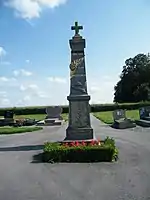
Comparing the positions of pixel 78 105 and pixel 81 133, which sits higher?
pixel 78 105

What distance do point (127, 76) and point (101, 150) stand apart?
83.9m

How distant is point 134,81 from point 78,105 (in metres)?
77.0

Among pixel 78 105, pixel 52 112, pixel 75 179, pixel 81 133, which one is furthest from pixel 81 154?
pixel 52 112

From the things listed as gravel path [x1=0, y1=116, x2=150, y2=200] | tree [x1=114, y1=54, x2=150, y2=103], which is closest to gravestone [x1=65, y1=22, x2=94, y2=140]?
gravel path [x1=0, y1=116, x2=150, y2=200]

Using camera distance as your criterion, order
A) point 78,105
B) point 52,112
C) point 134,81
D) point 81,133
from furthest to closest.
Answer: point 134,81, point 52,112, point 78,105, point 81,133

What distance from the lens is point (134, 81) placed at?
300ft

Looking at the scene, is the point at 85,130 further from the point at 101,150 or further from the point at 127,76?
the point at 127,76

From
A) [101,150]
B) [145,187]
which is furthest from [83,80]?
[145,187]

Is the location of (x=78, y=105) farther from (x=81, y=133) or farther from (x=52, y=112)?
(x=52, y=112)

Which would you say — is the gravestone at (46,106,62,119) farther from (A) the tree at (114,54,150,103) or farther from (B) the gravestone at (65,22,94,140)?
(A) the tree at (114,54,150,103)

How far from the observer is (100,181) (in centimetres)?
898

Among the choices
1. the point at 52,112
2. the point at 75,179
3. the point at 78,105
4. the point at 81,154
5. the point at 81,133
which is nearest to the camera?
the point at 75,179

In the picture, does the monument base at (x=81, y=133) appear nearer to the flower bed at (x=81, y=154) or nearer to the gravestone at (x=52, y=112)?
the flower bed at (x=81, y=154)

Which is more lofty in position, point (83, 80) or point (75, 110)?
Result: point (83, 80)
